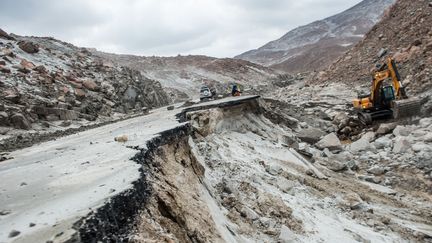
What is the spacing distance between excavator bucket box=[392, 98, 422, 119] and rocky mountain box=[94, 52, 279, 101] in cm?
2269

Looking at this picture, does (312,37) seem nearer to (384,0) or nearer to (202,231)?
(384,0)

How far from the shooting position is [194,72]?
165 ft

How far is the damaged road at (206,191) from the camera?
2.90 metres

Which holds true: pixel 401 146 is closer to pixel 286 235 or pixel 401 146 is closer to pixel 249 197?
pixel 249 197

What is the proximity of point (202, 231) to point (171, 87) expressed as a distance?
36.4m

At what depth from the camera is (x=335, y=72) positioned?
987 inches

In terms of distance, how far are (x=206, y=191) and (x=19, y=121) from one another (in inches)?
321

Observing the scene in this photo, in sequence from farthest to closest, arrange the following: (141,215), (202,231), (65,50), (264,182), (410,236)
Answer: (65,50) → (264,182) → (410,236) → (202,231) → (141,215)

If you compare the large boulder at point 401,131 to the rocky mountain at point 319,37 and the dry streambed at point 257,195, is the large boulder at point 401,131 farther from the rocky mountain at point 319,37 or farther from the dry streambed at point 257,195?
the rocky mountain at point 319,37

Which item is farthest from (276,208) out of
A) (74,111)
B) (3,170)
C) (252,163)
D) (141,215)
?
(74,111)

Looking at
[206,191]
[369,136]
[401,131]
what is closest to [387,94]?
[369,136]

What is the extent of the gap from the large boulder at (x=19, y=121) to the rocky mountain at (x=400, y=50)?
13.6 metres

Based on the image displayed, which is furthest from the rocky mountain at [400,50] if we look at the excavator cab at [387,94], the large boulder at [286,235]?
the large boulder at [286,235]

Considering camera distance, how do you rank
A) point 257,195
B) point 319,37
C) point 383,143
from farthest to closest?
point 319,37, point 383,143, point 257,195
